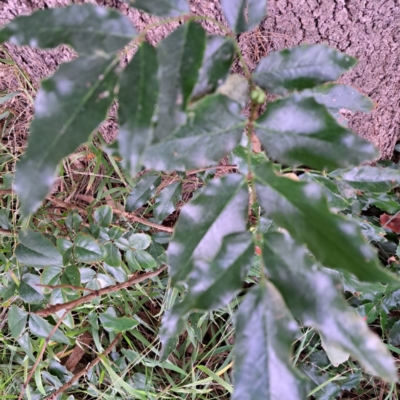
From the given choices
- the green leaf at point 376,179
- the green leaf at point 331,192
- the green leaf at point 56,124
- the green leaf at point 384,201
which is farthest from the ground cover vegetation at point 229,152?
the green leaf at point 384,201

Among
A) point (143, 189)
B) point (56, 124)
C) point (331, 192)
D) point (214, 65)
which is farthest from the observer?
point (143, 189)

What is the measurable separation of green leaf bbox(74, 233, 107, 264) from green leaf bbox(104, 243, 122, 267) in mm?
56

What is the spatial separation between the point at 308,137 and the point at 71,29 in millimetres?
324

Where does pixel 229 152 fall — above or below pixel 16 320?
above

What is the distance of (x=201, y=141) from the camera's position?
0.53 m

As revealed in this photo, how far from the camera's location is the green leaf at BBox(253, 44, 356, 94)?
21.6 inches

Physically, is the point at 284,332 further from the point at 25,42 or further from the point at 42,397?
the point at 42,397

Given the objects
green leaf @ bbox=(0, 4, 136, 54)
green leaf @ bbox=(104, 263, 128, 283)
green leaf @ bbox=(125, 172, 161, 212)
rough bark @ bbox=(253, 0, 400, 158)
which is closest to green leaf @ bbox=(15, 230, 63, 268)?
green leaf @ bbox=(104, 263, 128, 283)

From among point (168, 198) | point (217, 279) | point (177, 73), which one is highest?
point (177, 73)

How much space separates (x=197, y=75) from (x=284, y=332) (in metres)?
0.31

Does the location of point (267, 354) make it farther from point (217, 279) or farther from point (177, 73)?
point (177, 73)

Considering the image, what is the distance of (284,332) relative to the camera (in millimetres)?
445

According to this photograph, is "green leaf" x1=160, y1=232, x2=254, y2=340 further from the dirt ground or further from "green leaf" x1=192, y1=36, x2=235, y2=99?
the dirt ground

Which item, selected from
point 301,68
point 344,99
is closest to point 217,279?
point 301,68
